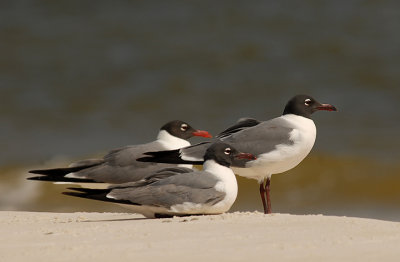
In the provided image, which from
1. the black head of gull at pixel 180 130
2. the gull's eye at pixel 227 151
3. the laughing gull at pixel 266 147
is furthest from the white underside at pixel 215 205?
the black head of gull at pixel 180 130

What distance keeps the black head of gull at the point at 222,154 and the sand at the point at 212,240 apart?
0.59m

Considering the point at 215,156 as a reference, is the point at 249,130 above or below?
above

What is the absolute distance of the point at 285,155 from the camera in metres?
8.55

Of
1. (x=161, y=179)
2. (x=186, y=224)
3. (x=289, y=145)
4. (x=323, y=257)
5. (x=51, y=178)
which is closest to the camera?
(x=323, y=257)

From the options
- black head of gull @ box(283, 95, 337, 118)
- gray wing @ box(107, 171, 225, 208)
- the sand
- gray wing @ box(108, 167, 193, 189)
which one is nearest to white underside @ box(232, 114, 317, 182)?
black head of gull @ box(283, 95, 337, 118)

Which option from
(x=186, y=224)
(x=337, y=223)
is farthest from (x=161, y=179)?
(x=337, y=223)

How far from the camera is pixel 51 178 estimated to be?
9.19 meters

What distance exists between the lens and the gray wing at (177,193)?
24.2ft

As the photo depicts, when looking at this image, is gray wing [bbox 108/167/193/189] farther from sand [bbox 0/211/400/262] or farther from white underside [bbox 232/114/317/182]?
white underside [bbox 232/114/317/182]

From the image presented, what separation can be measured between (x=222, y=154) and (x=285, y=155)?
103 cm

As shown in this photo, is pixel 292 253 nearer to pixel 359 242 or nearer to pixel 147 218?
pixel 359 242

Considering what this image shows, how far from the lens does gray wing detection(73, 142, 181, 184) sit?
912cm

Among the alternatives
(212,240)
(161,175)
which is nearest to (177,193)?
(161,175)

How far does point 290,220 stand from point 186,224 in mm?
837
